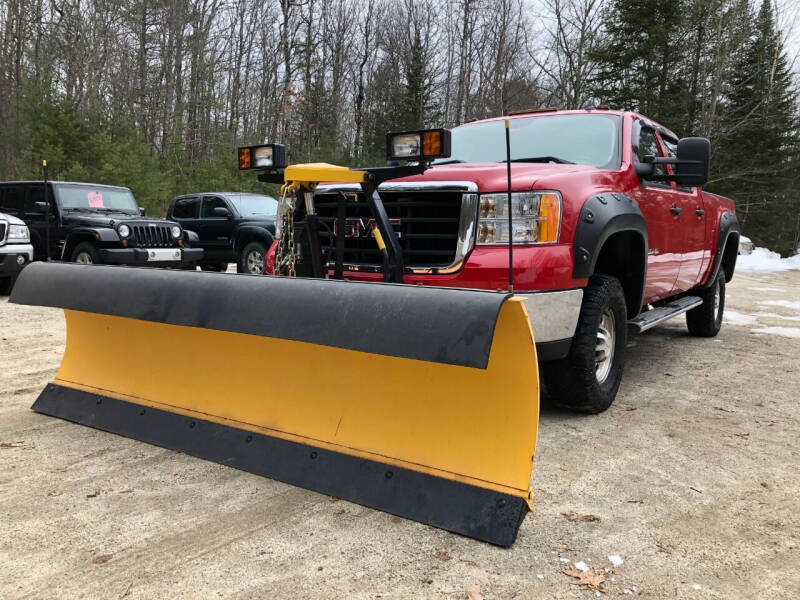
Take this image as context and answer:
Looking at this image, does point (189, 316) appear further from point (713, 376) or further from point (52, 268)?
point (713, 376)

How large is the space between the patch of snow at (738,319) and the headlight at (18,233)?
10.2 meters

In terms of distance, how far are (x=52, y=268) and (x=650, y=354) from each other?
5.21 meters

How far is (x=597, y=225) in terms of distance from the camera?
3.60 m

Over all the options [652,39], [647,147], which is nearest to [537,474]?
[647,147]

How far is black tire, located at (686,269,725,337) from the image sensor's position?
22.8 feet

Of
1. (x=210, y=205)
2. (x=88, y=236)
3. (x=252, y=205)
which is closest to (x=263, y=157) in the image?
(x=88, y=236)

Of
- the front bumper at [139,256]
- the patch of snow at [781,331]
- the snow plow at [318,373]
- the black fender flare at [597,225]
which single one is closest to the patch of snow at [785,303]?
the patch of snow at [781,331]

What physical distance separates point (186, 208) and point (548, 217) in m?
10.9

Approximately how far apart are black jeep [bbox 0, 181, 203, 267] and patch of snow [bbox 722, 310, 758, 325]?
815 centimetres

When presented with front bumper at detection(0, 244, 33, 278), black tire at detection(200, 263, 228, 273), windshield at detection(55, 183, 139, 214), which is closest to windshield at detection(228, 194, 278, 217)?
black tire at detection(200, 263, 228, 273)

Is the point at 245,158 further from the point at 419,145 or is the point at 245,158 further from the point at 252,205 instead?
the point at 252,205

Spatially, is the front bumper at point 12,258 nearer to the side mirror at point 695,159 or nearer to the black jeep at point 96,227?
the black jeep at point 96,227

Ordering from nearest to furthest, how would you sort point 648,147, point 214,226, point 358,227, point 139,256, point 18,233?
1. point 358,227
2. point 648,147
3. point 18,233
4. point 139,256
5. point 214,226

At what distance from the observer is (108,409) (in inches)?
144
